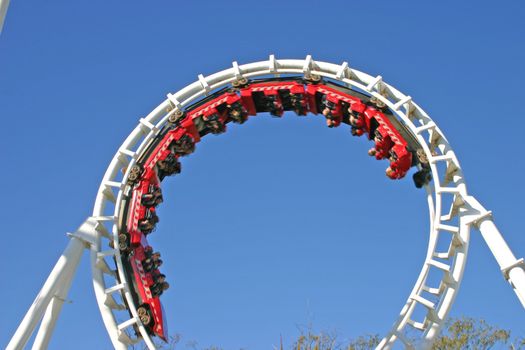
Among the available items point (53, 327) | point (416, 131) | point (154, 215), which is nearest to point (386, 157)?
point (416, 131)

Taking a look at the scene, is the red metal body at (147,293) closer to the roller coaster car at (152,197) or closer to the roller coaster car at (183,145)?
the roller coaster car at (152,197)

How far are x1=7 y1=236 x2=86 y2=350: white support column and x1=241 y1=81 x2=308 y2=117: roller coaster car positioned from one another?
4.56 meters

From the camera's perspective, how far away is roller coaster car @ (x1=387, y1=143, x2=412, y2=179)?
17.9 metres

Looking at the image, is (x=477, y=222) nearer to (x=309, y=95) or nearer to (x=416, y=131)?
(x=416, y=131)

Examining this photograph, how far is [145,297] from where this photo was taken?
59.4 ft

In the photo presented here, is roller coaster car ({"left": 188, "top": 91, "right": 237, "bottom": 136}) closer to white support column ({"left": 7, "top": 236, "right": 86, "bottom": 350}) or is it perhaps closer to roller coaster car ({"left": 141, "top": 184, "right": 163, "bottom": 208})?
roller coaster car ({"left": 141, "top": 184, "right": 163, "bottom": 208})

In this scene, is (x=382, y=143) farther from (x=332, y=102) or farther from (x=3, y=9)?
(x=3, y=9)

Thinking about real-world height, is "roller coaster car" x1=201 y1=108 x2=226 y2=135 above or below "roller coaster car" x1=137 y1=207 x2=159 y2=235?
above

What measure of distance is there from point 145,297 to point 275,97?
195 inches

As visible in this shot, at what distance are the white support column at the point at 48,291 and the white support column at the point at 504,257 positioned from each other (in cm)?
796

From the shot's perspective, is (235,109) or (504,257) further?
(235,109)

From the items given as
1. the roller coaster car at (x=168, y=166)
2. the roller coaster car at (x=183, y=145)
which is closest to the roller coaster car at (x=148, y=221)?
the roller coaster car at (x=168, y=166)

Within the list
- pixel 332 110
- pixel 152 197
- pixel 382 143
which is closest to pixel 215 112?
pixel 152 197

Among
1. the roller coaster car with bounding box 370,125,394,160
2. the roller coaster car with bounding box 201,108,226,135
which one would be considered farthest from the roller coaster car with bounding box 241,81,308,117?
the roller coaster car with bounding box 370,125,394,160
